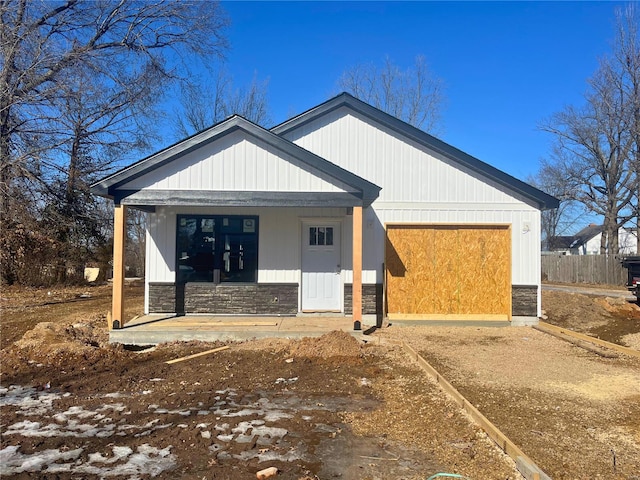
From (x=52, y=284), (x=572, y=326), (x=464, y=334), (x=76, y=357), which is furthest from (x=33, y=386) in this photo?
(x=52, y=284)

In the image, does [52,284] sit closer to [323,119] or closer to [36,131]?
[36,131]

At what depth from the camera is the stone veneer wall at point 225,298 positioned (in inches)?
396

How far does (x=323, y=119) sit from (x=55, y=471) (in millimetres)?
9046

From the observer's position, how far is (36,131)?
14.5m

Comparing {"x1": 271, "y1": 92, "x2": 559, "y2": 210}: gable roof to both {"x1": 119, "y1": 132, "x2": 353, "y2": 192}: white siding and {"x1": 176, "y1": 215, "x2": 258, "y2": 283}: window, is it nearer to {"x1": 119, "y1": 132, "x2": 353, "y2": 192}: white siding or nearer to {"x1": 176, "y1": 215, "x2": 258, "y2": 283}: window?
{"x1": 119, "y1": 132, "x2": 353, "y2": 192}: white siding

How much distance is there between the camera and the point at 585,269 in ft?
87.3

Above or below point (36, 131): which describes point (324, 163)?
below

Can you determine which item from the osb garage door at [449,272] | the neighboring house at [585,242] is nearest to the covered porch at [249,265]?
the osb garage door at [449,272]

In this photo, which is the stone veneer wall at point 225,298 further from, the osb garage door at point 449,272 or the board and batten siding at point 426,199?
the osb garage door at point 449,272

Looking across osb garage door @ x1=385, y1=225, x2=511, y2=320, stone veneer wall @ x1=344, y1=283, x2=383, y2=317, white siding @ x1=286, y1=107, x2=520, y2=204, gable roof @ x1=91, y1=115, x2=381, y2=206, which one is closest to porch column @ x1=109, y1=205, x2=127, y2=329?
gable roof @ x1=91, y1=115, x2=381, y2=206

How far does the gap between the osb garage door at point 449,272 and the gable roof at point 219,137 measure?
7.33 ft

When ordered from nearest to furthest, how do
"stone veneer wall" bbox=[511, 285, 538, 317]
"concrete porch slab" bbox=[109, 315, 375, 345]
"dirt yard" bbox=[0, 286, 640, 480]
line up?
1. "dirt yard" bbox=[0, 286, 640, 480]
2. "concrete porch slab" bbox=[109, 315, 375, 345]
3. "stone veneer wall" bbox=[511, 285, 538, 317]

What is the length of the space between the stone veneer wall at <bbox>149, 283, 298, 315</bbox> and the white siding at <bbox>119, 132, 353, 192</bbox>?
8.49ft

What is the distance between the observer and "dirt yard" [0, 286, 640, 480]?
11.7 feet
